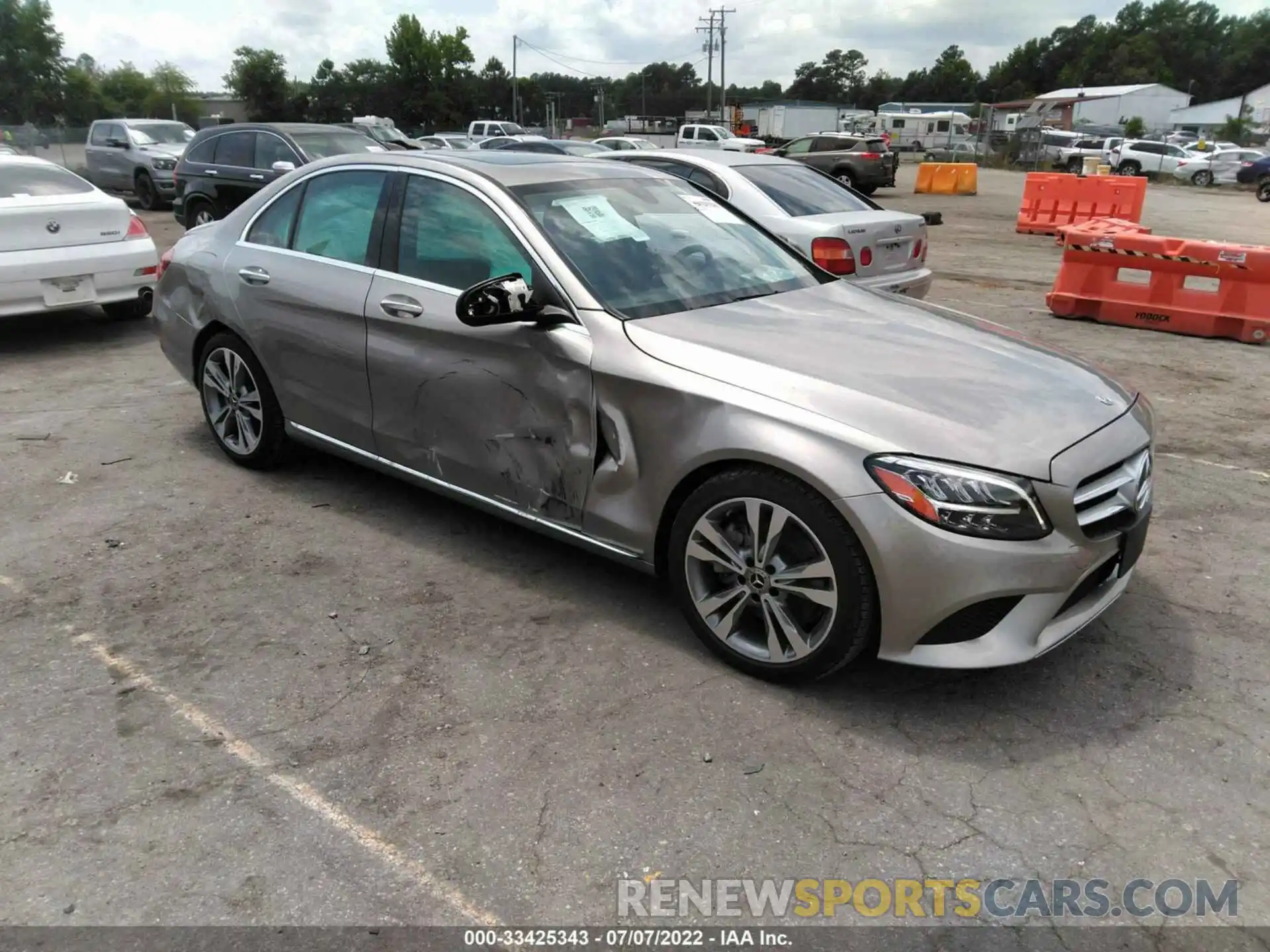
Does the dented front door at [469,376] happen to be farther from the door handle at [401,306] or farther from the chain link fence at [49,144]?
the chain link fence at [49,144]

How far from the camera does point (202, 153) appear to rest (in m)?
12.9

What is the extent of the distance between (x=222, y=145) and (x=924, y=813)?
1307 cm

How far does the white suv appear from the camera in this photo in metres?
35.6

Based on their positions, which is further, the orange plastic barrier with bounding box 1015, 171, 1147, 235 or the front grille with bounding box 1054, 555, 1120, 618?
the orange plastic barrier with bounding box 1015, 171, 1147, 235

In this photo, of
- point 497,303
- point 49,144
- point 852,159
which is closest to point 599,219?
point 497,303

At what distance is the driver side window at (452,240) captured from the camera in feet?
12.3

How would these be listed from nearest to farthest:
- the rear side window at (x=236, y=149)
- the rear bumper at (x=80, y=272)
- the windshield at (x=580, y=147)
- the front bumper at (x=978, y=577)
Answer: the front bumper at (x=978, y=577), the rear bumper at (x=80, y=272), the rear side window at (x=236, y=149), the windshield at (x=580, y=147)

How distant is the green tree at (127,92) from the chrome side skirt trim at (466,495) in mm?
77581

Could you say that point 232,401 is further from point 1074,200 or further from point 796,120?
point 796,120

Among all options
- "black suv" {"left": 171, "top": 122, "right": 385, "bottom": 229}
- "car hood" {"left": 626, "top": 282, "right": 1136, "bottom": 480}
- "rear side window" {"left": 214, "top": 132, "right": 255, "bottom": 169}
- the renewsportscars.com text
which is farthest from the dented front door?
"rear side window" {"left": 214, "top": 132, "right": 255, "bottom": 169}

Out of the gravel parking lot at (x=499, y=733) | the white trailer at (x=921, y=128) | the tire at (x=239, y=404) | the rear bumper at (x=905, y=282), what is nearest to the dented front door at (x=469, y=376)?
the gravel parking lot at (x=499, y=733)

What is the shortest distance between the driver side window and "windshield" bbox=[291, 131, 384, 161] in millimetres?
8787

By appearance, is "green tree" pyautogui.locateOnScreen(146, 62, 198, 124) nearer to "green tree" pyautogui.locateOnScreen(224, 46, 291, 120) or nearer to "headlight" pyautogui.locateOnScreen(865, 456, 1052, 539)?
"green tree" pyautogui.locateOnScreen(224, 46, 291, 120)

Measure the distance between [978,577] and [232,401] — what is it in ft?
13.0
